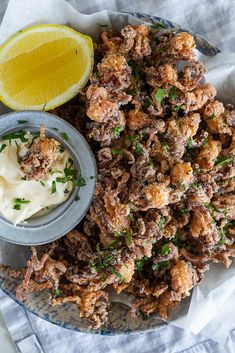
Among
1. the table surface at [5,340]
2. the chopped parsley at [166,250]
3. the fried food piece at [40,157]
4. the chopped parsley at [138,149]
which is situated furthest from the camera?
the table surface at [5,340]

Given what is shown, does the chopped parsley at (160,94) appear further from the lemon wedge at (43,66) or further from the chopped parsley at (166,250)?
the chopped parsley at (166,250)

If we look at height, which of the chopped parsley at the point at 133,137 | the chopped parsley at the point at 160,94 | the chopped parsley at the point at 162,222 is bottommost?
the chopped parsley at the point at 162,222

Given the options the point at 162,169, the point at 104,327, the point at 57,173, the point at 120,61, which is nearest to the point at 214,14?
the point at 120,61

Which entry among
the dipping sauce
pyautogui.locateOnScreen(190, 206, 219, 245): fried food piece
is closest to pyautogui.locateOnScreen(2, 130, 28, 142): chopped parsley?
the dipping sauce

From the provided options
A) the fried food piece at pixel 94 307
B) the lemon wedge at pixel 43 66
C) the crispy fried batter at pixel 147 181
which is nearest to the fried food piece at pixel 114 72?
the crispy fried batter at pixel 147 181

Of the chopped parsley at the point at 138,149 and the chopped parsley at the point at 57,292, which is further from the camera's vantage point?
the chopped parsley at the point at 57,292

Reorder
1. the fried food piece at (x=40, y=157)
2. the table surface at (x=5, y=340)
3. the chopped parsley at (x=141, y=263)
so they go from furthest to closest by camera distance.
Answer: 1. the table surface at (x=5, y=340)
2. the chopped parsley at (x=141, y=263)
3. the fried food piece at (x=40, y=157)

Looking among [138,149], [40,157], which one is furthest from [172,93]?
[40,157]

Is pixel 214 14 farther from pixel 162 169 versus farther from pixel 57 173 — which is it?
pixel 57 173
